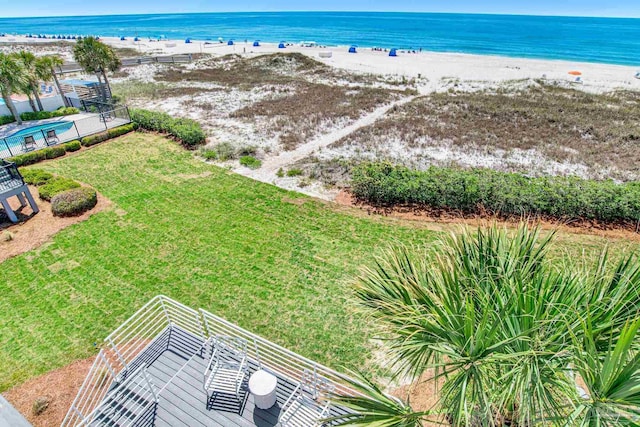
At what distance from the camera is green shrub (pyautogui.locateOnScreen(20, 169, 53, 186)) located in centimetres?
1595

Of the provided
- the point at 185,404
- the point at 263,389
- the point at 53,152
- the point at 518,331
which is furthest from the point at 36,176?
the point at 518,331

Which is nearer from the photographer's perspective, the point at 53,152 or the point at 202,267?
the point at 202,267

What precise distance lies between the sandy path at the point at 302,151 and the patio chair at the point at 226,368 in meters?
11.3

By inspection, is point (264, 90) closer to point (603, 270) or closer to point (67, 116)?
point (67, 116)

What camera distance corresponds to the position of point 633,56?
219 ft

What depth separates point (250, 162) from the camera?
62.0 feet

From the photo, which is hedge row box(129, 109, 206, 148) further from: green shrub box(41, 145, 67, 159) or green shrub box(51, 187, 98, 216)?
Result: green shrub box(51, 187, 98, 216)

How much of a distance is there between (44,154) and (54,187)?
5.45m

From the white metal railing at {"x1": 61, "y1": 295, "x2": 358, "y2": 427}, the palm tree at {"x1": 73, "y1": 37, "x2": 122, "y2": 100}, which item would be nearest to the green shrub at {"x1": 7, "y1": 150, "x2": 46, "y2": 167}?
the palm tree at {"x1": 73, "y1": 37, "x2": 122, "y2": 100}

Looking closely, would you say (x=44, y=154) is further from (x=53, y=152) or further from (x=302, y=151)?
(x=302, y=151)

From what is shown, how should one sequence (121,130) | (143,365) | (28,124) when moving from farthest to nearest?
(28,124) < (121,130) < (143,365)

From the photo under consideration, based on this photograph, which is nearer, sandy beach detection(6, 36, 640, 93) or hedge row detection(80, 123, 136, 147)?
hedge row detection(80, 123, 136, 147)

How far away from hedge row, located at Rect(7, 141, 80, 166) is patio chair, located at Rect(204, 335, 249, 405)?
18326mm

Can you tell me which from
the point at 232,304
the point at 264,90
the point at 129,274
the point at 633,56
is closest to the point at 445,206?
the point at 232,304
